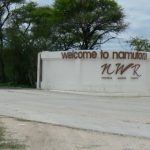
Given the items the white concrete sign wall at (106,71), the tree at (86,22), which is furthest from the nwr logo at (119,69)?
the tree at (86,22)

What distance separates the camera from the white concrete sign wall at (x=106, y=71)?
1554 inches

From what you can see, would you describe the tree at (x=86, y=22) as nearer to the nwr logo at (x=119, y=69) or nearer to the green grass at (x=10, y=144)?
the nwr logo at (x=119, y=69)

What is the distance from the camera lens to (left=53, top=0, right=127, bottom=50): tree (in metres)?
62.8

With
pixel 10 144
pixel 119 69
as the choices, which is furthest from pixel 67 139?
pixel 119 69

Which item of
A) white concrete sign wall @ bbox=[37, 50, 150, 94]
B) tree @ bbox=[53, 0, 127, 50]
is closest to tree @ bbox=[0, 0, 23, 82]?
tree @ bbox=[53, 0, 127, 50]

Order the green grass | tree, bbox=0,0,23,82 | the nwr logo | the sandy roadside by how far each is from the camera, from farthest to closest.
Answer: tree, bbox=0,0,23,82 → the nwr logo → the sandy roadside → the green grass

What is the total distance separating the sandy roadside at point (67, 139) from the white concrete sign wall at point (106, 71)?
73.3 feet

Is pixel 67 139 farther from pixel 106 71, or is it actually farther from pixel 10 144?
pixel 106 71

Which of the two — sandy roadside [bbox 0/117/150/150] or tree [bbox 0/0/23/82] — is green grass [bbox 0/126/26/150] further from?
tree [bbox 0/0/23/82]

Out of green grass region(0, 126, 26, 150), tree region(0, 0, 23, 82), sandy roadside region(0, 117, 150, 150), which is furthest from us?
tree region(0, 0, 23, 82)

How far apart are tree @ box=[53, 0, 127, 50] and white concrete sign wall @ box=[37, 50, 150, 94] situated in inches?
806

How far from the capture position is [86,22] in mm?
62688

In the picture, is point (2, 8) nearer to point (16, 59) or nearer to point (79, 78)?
point (16, 59)

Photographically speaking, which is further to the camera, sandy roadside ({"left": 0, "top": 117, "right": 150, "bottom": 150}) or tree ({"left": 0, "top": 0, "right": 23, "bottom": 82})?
tree ({"left": 0, "top": 0, "right": 23, "bottom": 82})
